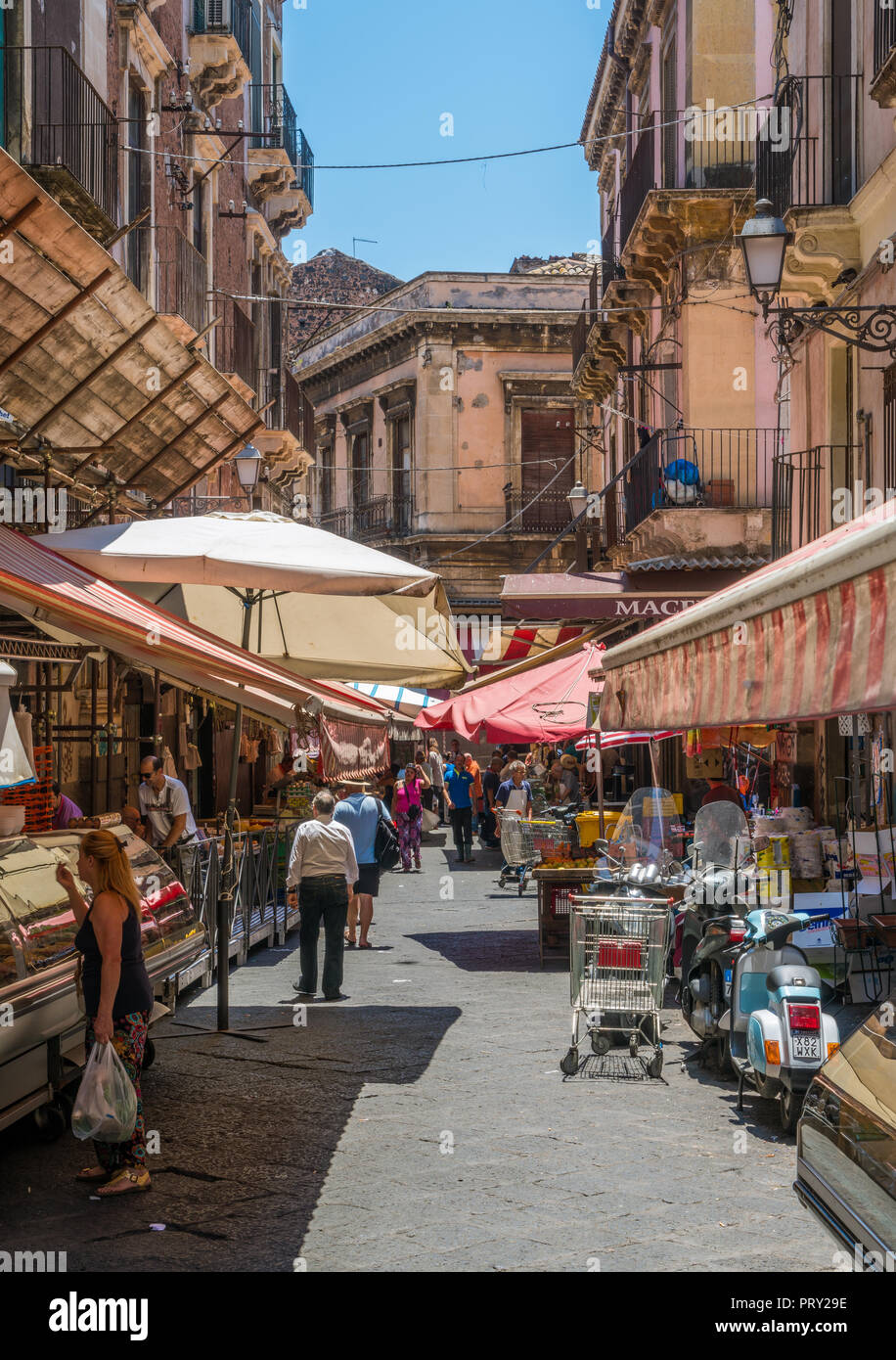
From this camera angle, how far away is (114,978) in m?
6.45

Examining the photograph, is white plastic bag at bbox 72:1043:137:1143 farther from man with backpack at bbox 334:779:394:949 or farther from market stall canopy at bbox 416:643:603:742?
market stall canopy at bbox 416:643:603:742

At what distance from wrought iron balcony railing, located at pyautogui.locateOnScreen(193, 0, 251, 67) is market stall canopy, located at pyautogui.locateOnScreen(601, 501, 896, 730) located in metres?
18.9

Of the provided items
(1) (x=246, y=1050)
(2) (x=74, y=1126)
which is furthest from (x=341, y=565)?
(2) (x=74, y=1126)

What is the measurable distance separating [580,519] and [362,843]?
11.4m

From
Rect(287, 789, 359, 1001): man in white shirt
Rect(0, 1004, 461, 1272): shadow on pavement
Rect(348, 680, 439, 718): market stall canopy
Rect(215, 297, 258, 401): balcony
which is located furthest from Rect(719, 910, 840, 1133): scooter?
Rect(215, 297, 258, 401): balcony

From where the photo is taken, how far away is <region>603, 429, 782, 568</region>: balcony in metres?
19.2

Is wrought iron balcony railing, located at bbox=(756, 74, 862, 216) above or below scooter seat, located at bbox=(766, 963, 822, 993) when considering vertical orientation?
above

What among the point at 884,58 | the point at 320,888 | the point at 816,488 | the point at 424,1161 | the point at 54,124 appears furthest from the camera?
the point at 816,488

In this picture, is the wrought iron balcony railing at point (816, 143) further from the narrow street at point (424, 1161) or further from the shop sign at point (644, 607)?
the narrow street at point (424, 1161)

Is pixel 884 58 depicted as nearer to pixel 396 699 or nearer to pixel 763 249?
pixel 763 249

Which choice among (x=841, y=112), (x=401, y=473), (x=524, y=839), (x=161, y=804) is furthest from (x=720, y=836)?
(x=401, y=473)

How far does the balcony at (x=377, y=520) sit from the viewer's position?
42094 mm

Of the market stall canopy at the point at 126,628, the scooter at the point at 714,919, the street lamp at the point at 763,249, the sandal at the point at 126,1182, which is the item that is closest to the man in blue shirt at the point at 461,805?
the market stall canopy at the point at 126,628

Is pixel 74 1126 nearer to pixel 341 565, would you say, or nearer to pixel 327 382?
pixel 341 565
